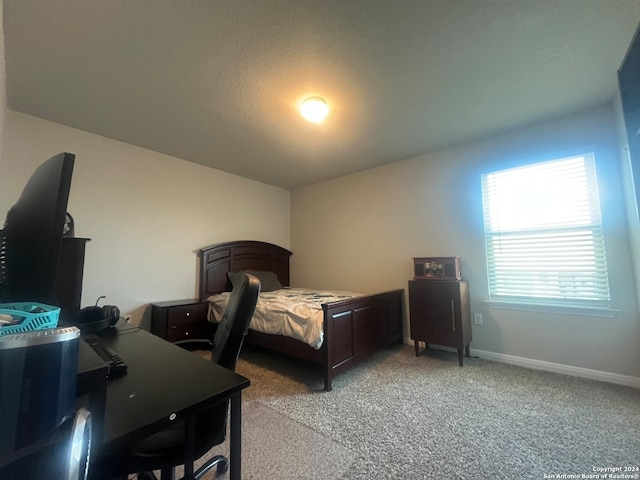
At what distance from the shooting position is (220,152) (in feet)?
10.9

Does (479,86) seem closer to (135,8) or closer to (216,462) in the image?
(135,8)

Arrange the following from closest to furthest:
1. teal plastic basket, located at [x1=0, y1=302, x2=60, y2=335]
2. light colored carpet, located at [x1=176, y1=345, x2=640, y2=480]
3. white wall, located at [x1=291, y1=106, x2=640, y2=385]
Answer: teal plastic basket, located at [x1=0, y1=302, x2=60, y2=335] → light colored carpet, located at [x1=176, y1=345, x2=640, y2=480] → white wall, located at [x1=291, y1=106, x2=640, y2=385]

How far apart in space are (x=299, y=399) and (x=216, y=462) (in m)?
0.85

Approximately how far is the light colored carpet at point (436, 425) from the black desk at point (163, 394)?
2.73 feet

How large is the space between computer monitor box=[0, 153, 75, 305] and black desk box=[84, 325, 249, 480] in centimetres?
32

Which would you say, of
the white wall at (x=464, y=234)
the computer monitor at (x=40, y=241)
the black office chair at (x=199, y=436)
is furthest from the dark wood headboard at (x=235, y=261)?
the computer monitor at (x=40, y=241)

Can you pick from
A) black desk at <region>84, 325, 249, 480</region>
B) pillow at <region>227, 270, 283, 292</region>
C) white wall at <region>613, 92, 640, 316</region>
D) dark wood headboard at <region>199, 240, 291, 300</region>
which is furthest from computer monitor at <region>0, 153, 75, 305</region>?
white wall at <region>613, 92, 640, 316</region>

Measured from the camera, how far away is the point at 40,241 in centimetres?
57

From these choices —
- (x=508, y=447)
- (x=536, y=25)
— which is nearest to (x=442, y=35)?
(x=536, y=25)

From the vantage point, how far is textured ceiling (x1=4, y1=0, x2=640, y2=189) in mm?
1517

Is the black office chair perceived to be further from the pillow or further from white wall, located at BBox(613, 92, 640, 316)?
white wall, located at BBox(613, 92, 640, 316)

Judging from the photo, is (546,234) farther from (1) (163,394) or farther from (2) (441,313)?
(1) (163,394)

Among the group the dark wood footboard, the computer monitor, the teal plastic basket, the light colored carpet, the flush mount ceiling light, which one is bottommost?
the light colored carpet

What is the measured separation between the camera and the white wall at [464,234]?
7.54ft
